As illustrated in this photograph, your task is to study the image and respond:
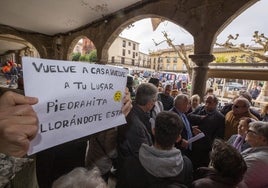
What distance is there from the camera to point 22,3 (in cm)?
545

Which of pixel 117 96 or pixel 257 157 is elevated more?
pixel 117 96

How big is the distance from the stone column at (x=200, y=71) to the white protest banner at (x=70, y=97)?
2.95 metres

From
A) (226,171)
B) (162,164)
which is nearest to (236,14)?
(226,171)

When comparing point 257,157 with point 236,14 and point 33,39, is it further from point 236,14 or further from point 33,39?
point 33,39

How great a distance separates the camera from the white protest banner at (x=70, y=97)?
0.80 meters

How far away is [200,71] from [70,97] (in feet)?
11.2

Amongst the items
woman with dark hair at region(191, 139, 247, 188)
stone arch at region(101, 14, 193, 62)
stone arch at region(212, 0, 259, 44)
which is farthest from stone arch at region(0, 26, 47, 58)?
woman with dark hair at region(191, 139, 247, 188)

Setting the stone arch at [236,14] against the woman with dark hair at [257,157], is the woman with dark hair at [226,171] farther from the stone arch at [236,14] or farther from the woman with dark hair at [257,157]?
the stone arch at [236,14]

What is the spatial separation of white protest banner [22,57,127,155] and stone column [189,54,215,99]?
9.68ft

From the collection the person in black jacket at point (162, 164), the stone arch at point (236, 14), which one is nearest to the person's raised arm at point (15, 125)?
the person in black jacket at point (162, 164)

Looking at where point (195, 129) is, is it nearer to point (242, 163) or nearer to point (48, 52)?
point (242, 163)

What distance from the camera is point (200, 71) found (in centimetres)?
395

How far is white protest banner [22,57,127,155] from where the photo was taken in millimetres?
803

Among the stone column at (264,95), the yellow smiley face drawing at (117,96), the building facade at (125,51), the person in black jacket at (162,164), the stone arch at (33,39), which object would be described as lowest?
the stone column at (264,95)
